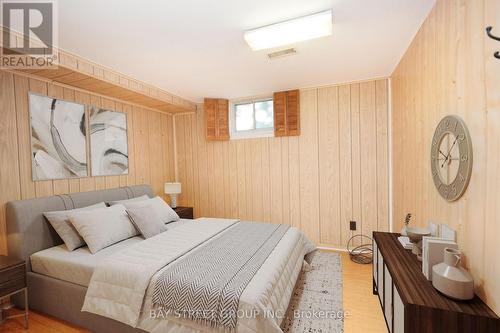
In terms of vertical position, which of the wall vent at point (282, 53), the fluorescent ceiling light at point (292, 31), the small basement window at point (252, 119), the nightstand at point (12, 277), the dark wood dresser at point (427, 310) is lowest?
the nightstand at point (12, 277)

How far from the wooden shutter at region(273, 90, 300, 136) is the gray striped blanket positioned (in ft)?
6.61

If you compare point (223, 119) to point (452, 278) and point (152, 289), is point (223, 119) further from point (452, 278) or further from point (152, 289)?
point (452, 278)

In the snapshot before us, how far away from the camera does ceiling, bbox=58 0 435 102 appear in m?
1.68

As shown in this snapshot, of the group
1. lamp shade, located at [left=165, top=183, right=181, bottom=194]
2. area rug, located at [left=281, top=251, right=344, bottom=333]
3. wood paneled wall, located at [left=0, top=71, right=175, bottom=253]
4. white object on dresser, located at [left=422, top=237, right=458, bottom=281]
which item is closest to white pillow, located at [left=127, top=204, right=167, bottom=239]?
wood paneled wall, located at [left=0, top=71, right=175, bottom=253]

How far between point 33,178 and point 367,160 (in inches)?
157

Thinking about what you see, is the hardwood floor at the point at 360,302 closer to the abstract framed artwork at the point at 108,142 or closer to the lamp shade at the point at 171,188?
the lamp shade at the point at 171,188

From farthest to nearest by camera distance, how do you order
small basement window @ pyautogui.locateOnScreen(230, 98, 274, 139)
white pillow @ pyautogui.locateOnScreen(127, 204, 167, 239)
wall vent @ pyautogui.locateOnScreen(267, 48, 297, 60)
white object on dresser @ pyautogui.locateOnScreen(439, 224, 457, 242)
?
small basement window @ pyautogui.locateOnScreen(230, 98, 274, 139)
white pillow @ pyautogui.locateOnScreen(127, 204, 167, 239)
wall vent @ pyautogui.locateOnScreen(267, 48, 297, 60)
white object on dresser @ pyautogui.locateOnScreen(439, 224, 457, 242)

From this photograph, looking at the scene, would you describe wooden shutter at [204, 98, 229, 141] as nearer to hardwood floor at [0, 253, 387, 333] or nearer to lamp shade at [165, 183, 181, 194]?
lamp shade at [165, 183, 181, 194]

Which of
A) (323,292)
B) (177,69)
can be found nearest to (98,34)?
(177,69)

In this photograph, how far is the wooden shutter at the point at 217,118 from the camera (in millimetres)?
3979

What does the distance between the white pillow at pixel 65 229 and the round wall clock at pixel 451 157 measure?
301 centimetres

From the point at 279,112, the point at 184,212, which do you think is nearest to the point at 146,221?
the point at 184,212

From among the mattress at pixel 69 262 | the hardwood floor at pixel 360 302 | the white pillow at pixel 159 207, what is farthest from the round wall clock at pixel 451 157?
the white pillow at pixel 159 207

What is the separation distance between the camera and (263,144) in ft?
12.7
